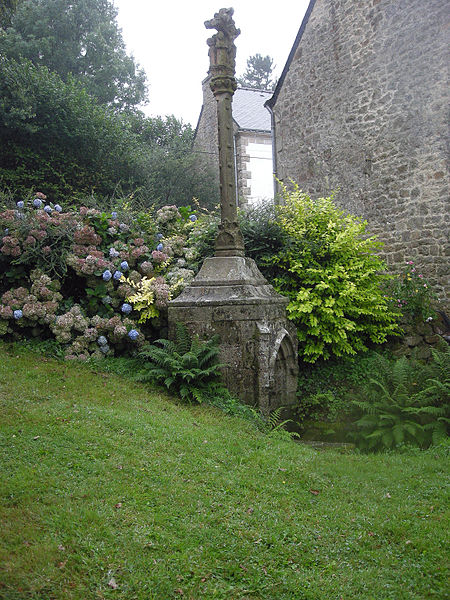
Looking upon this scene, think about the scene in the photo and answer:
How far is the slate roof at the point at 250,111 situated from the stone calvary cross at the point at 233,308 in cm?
1347

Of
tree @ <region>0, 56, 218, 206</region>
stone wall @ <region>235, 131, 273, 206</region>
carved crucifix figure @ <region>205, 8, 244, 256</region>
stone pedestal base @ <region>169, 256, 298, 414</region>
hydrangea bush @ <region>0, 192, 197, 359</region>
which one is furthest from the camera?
stone wall @ <region>235, 131, 273, 206</region>

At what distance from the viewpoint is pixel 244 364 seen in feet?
19.8

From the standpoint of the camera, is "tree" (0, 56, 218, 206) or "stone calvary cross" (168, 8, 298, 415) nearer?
"stone calvary cross" (168, 8, 298, 415)

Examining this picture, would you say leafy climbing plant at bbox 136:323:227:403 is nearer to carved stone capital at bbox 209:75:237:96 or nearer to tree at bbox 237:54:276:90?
carved stone capital at bbox 209:75:237:96

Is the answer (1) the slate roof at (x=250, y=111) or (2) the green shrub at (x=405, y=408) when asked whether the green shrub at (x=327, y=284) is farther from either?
(1) the slate roof at (x=250, y=111)

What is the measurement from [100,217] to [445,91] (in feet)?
22.4

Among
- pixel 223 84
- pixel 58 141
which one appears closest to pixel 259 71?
pixel 58 141

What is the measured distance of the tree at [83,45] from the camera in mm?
22594

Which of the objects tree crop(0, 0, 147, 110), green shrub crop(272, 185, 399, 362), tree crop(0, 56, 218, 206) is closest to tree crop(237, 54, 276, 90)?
tree crop(0, 0, 147, 110)

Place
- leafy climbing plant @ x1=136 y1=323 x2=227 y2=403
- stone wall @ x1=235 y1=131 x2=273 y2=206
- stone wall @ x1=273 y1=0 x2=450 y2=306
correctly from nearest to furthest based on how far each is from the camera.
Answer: leafy climbing plant @ x1=136 y1=323 x2=227 y2=403
stone wall @ x1=273 y1=0 x2=450 y2=306
stone wall @ x1=235 y1=131 x2=273 y2=206

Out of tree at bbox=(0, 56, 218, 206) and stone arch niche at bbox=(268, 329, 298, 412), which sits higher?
tree at bbox=(0, 56, 218, 206)

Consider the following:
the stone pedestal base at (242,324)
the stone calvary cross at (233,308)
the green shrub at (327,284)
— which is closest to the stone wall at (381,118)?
the green shrub at (327,284)

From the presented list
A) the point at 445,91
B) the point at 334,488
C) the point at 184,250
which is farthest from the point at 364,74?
the point at 334,488

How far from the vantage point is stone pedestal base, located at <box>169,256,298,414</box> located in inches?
236
